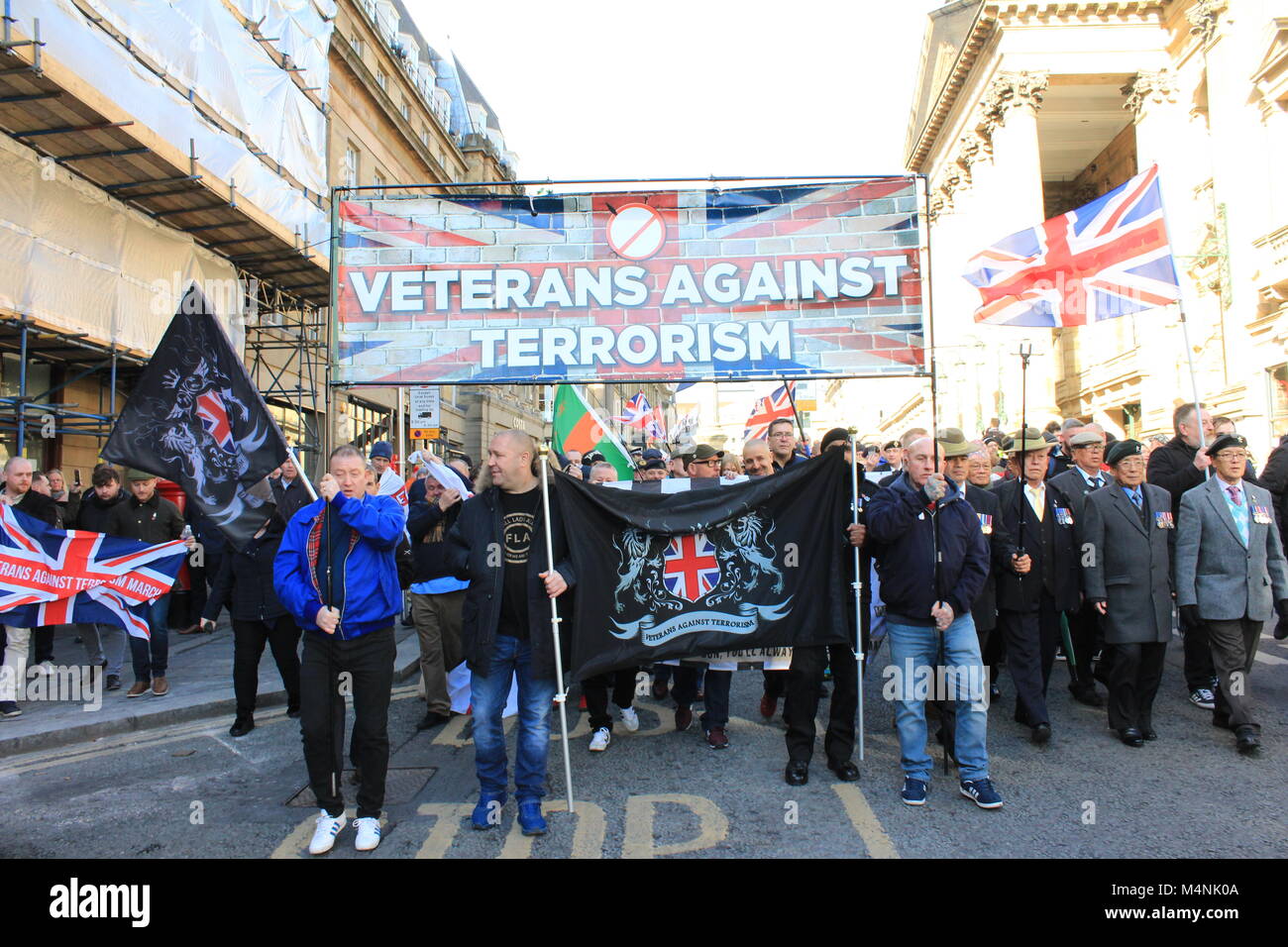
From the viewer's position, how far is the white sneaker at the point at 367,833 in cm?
389

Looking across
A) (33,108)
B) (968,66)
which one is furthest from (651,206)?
(968,66)

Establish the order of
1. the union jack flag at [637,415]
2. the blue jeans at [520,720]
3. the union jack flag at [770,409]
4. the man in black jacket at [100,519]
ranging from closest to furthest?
the blue jeans at [520,720] < the man in black jacket at [100,519] < the union jack flag at [770,409] < the union jack flag at [637,415]

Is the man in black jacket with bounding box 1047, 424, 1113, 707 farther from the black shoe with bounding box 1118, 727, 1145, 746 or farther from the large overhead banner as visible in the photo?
the large overhead banner

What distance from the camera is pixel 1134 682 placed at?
18.0 feet

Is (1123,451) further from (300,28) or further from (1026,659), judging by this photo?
(300,28)

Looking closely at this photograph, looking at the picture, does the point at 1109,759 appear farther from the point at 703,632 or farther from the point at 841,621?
the point at 703,632

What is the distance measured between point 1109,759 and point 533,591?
387 cm

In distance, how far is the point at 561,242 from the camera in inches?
249

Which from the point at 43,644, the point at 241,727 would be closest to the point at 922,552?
the point at 241,727

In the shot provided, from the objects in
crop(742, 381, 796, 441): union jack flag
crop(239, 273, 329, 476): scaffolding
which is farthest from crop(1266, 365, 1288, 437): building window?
crop(239, 273, 329, 476): scaffolding

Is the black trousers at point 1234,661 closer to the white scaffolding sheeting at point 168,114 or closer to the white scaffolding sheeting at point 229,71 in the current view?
the white scaffolding sheeting at point 168,114

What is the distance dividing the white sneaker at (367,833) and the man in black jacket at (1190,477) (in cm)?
577

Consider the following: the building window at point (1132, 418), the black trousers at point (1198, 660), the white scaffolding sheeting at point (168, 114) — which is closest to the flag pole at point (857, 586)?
the black trousers at point (1198, 660)

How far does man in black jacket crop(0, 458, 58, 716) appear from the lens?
638cm
